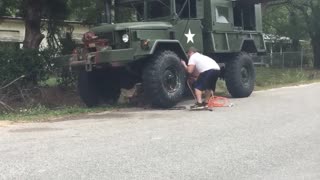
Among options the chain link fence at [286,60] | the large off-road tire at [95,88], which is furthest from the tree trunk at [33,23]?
the chain link fence at [286,60]

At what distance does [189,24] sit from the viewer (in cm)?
1495

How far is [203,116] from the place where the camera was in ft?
40.4

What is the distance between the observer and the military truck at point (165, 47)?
1341cm

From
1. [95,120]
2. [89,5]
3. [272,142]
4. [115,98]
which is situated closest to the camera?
[272,142]

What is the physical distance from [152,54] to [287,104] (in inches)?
149

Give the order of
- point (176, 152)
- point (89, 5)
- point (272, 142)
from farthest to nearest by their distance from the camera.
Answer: point (89, 5) → point (272, 142) → point (176, 152)

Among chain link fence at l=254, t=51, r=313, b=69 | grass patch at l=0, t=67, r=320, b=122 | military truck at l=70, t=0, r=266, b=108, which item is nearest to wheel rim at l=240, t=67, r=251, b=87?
military truck at l=70, t=0, r=266, b=108

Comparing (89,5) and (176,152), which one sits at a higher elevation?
(89,5)

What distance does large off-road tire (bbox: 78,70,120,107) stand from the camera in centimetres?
1488

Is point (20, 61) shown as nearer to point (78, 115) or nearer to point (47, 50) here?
point (47, 50)

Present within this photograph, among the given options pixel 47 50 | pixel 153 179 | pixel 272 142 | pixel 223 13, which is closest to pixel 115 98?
pixel 47 50

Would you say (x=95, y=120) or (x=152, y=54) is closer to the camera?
(x=95, y=120)

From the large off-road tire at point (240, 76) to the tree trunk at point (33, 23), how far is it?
18.3ft

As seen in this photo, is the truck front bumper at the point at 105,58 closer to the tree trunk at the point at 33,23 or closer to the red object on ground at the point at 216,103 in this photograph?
the red object on ground at the point at 216,103
